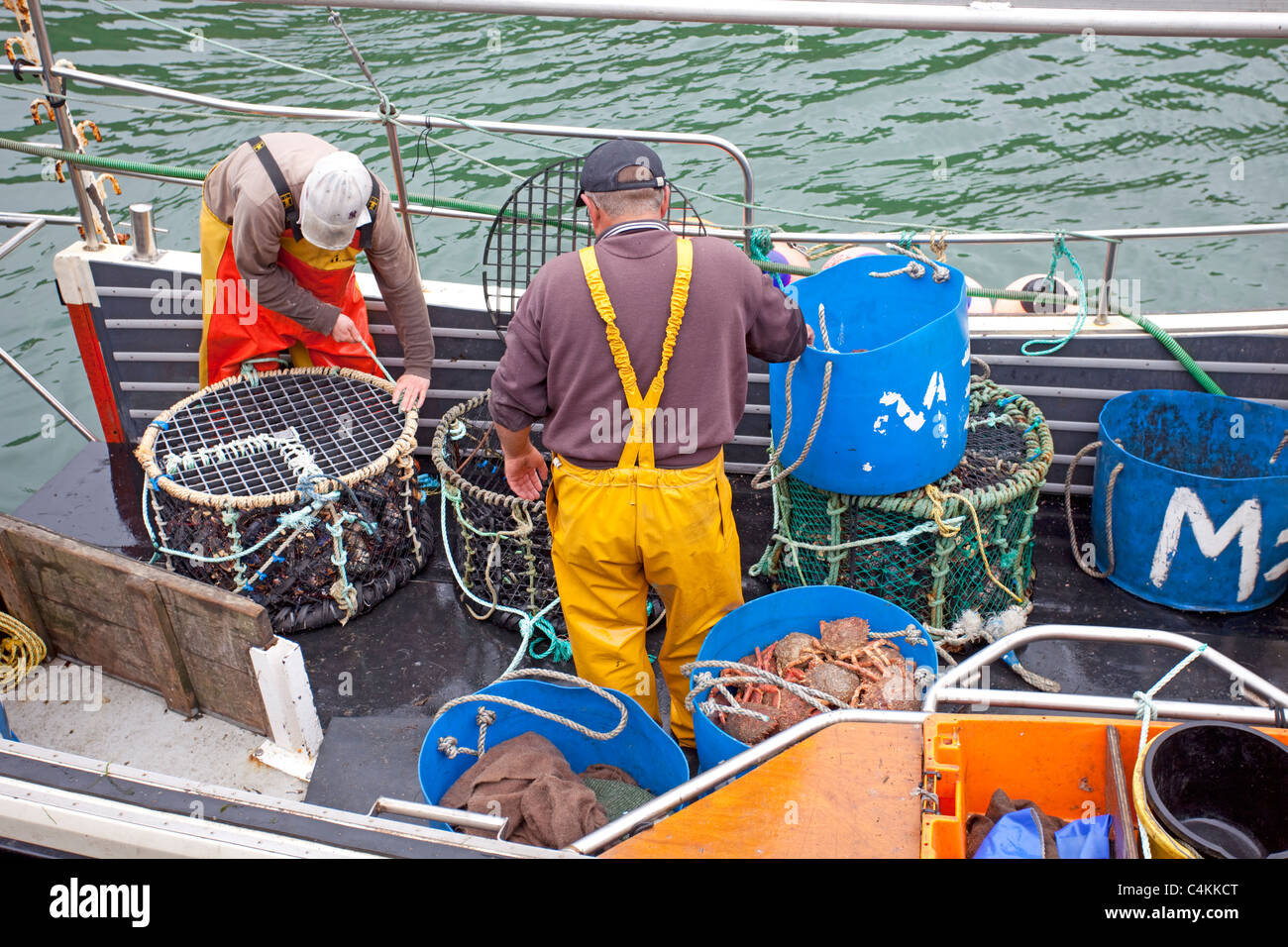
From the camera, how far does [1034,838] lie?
2139 millimetres

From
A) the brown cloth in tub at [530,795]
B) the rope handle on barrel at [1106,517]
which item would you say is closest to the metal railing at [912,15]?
the rope handle on barrel at [1106,517]

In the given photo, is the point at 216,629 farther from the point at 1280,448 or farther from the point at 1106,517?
the point at 1280,448

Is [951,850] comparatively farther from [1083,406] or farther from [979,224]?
[979,224]

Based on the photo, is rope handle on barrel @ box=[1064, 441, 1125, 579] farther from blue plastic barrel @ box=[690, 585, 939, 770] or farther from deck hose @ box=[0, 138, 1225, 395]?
blue plastic barrel @ box=[690, 585, 939, 770]

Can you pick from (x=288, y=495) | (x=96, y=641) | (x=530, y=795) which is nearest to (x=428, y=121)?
(x=288, y=495)

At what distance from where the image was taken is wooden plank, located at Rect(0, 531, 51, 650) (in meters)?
3.88

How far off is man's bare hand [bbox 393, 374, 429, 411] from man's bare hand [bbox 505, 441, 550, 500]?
1023mm

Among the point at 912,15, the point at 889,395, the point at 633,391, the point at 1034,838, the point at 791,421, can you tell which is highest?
the point at 912,15

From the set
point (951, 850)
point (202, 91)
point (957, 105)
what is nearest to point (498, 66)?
point (202, 91)

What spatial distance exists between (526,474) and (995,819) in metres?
1.85

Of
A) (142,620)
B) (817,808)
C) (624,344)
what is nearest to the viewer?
(817,808)

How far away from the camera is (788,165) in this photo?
11.2m

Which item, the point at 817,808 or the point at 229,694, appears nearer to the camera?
the point at 817,808
